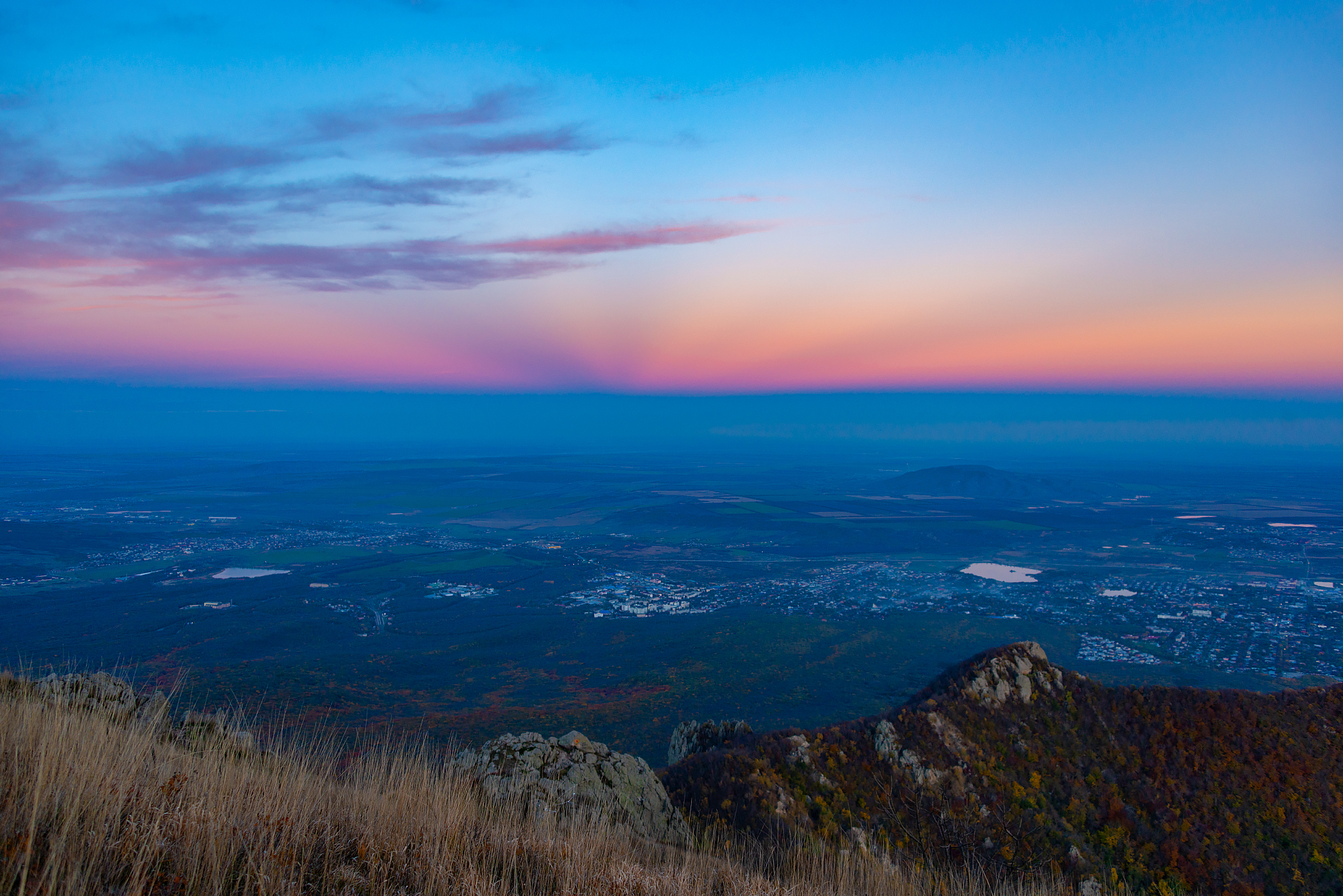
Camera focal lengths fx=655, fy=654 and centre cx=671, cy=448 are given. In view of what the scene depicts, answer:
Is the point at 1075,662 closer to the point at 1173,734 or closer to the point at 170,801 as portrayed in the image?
the point at 1173,734

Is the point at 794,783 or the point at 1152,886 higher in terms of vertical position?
the point at 794,783

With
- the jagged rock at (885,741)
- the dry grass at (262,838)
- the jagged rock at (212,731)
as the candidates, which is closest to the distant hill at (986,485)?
the jagged rock at (885,741)

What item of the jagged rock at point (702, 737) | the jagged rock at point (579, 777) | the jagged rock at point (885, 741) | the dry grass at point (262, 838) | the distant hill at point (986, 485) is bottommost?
the distant hill at point (986, 485)

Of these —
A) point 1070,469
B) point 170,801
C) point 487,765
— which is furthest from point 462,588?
point 1070,469

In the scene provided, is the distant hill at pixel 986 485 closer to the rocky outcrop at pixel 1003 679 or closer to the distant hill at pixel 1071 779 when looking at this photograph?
the rocky outcrop at pixel 1003 679

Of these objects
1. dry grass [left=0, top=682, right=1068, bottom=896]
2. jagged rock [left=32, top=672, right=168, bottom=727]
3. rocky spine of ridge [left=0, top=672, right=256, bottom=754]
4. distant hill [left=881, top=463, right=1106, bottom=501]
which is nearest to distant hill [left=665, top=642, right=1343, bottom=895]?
dry grass [left=0, top=682, right=1068, bottom=896]

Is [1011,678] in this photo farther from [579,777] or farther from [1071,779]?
[579,777]

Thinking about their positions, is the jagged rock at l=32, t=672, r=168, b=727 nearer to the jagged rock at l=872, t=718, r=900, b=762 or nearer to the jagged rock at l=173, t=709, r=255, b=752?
the jagged rock at l=173, t=709, r=255, b=752
